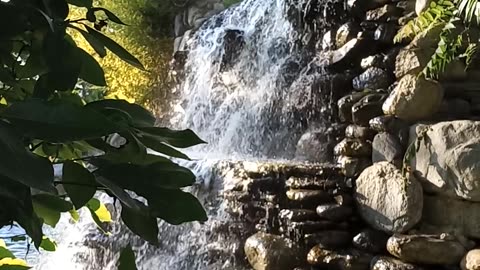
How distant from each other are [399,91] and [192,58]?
2.66 meters

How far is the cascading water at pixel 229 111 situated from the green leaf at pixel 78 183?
2619 millimetres

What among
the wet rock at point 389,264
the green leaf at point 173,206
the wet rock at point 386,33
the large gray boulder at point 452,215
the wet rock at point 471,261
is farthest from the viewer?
the wet rock at point 386,33

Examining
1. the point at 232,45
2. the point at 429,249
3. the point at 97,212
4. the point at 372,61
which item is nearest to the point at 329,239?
the point at 429,249

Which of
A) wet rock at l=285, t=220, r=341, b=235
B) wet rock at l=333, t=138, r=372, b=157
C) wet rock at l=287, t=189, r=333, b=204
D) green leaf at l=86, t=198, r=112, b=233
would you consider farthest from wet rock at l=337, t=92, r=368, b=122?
green leaf at l=86, t=198, r=112, b=233

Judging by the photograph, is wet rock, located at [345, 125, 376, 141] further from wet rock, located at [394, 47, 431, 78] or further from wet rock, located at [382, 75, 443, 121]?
wet rock, located at [394, 47, 431, 78]

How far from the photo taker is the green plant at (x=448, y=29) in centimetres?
294

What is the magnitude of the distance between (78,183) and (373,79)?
323 cm

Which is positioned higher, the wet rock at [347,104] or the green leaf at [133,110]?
the wet rock at [347,104]

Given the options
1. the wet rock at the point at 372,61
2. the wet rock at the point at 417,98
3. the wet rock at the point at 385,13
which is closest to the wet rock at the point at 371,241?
the wet rock at the point at 417,98

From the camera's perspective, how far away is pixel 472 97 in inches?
125

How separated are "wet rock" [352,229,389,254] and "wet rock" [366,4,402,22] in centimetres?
126

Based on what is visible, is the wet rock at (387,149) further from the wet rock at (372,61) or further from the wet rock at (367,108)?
the wet rock at (372,61)

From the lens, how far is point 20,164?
0.29 m

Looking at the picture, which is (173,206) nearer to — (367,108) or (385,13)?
(367,108)
